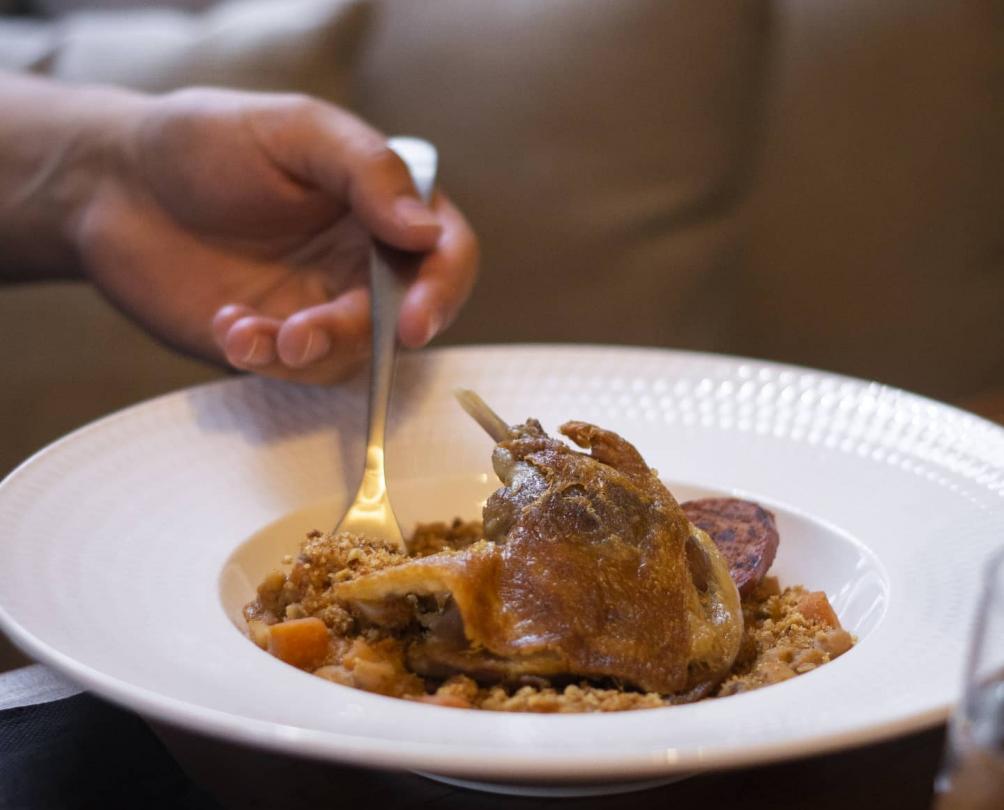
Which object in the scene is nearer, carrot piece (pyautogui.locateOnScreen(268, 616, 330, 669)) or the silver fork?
carrot piece (pyautogui.locateOnScreen(268, 616, 330, 669))

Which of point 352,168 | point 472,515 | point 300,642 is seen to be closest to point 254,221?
point 352,168

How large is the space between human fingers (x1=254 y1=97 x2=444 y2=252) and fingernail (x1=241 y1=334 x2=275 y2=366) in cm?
26

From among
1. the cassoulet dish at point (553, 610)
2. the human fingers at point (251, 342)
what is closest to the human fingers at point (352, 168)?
the human fingers at point (251, 342)

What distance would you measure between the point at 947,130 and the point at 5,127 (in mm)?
1976

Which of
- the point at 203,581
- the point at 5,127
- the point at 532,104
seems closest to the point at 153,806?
the point at 203,581

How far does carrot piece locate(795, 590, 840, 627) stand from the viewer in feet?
3.54

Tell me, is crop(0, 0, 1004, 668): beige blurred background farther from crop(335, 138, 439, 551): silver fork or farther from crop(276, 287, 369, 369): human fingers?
crop(276, 287, 369, 369): human fingers

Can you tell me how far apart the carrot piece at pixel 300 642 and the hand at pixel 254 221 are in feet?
1.74

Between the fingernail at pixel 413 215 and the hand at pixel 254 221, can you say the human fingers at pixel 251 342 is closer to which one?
the hand at pixel 254 221

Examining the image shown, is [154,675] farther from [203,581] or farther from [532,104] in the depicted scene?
[532,104]

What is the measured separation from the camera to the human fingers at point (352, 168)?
153cm

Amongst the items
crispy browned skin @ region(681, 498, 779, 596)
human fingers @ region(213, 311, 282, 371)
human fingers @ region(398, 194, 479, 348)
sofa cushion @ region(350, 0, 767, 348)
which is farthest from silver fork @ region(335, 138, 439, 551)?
sofa cushion @ region(350, 0, 767, 348)

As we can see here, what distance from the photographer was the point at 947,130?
8.24 ft

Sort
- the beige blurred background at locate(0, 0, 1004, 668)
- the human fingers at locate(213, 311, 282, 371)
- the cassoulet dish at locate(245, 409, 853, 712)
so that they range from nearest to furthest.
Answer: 1. the cassoulet dish at locate(245, 409, 853, 712)
2. the human fingers at locate(213, 311, 282, 371)
3. the beige blurred background at locate(0, 0, 1004, 668)
